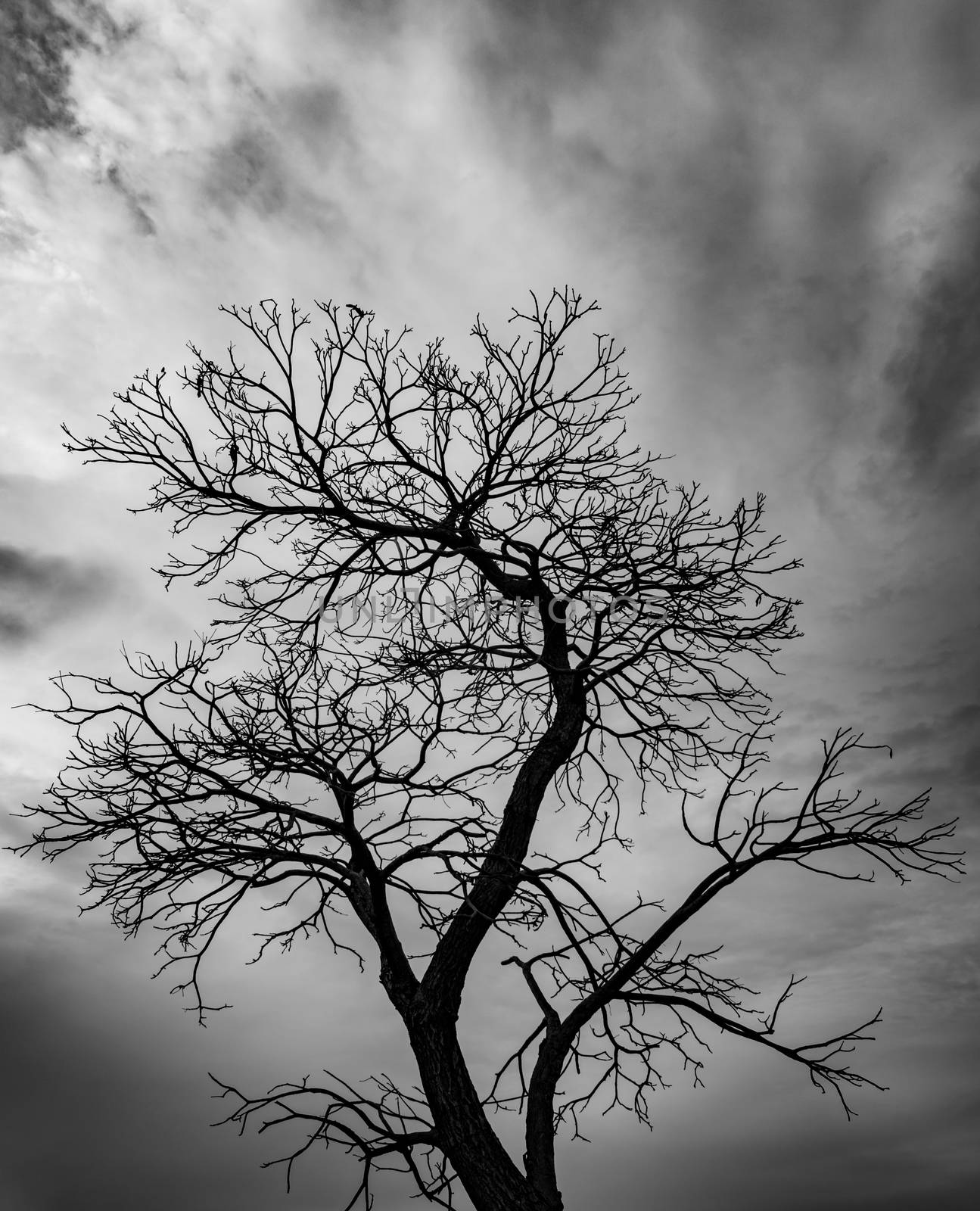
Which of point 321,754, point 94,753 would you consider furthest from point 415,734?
point 94,753

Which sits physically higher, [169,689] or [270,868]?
[169,689]

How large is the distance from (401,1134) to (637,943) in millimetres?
1678

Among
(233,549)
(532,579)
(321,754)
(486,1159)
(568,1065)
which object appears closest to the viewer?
(486,1159)

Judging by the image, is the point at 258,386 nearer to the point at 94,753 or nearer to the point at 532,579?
the point at 532,579

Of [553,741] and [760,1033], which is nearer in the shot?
[760,1033]

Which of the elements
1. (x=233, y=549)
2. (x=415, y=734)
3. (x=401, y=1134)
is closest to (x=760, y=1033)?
(x=401, y=1134)

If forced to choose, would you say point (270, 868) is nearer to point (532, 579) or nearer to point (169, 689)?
point (169, 689)

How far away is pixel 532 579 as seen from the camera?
6.46m

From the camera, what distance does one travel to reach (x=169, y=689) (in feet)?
18.1

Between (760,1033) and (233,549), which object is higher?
(233,549)

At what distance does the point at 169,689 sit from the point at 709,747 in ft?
11.8

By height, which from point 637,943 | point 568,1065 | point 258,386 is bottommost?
point 568,1065

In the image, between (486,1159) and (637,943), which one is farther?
(637,943)

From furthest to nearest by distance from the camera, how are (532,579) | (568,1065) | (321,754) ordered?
(532,579) → (568,1065) → (321,754)
